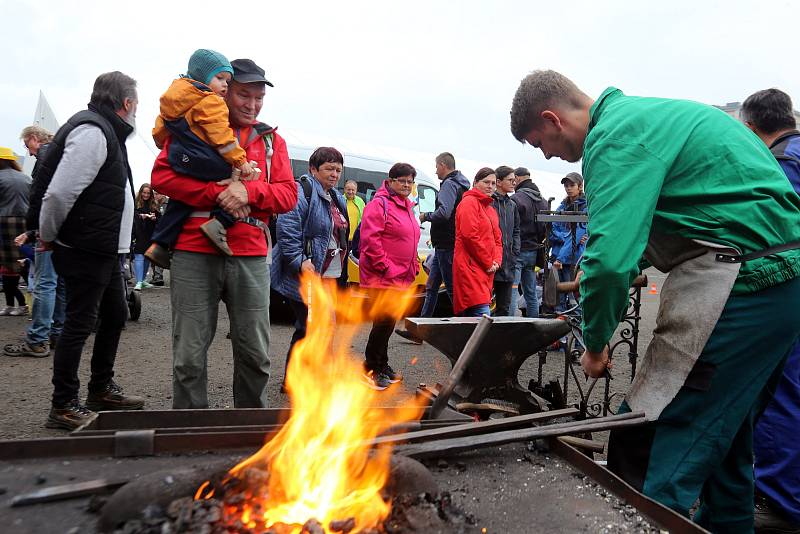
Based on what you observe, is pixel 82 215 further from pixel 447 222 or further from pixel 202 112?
pixel 447 222

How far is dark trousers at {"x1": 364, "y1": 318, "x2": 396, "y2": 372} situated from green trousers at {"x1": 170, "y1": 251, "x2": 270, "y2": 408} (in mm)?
2148

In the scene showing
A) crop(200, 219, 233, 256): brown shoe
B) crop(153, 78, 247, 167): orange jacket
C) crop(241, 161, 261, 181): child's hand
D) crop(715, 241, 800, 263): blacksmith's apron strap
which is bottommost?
crop(200, 219, 233, 256): brown shoe

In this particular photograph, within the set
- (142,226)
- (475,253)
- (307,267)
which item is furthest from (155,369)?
(142,226)

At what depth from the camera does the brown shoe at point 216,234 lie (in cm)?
307

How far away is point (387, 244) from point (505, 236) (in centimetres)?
185

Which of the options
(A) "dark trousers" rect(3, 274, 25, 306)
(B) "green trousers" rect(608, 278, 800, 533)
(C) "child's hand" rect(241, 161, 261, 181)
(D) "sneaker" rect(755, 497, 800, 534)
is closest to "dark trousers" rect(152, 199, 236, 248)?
(C) "child's hand" rect(241, 161, 261, 181)

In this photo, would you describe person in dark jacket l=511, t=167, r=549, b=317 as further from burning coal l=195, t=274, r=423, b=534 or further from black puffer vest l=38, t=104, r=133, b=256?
burning coal l=195, t=274, r=423, b=534

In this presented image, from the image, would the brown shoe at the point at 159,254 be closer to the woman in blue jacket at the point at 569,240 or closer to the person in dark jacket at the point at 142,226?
the woman in blue jacket at the point at 569,240

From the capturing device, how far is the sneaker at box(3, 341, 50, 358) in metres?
5.76

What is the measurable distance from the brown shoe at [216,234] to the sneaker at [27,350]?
12.6 feet

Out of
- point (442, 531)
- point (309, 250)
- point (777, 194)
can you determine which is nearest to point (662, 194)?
point (777, 194)

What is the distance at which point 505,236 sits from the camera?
676cm

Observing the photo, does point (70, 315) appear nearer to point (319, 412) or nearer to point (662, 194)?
point (319, 412)

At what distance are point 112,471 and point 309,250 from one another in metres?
3.18
